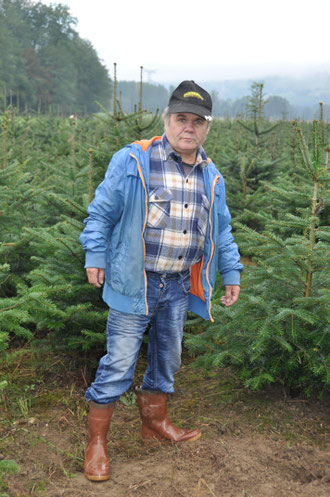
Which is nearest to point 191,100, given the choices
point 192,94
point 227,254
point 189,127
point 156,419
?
point 192,94

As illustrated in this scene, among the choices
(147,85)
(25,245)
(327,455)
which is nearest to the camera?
(327,455)

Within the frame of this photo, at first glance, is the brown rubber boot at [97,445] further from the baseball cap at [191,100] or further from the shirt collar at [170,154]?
the baseball cap at [191,100]

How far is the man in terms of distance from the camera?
107 inches

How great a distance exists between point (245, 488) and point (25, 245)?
3.10 meters

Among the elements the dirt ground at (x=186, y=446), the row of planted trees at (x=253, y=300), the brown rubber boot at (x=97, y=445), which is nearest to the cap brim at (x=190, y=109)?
the row of planted trees at (x=253, y=300)

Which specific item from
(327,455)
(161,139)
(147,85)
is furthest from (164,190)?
(147,85)

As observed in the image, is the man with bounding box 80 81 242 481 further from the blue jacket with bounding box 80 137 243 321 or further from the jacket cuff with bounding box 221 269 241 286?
the jacket cuff with bounding box 221 269 241 286

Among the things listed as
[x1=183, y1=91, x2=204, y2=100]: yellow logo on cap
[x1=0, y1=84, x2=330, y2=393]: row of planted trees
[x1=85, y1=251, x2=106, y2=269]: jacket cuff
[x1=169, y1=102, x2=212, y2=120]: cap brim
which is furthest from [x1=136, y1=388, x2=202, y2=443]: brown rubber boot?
[x1=183, y1=91, x2=204, y2=100]: yellow logo on cap

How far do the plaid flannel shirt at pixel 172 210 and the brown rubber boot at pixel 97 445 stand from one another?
1.02 meters

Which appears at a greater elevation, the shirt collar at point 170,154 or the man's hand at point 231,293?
the shirt collar at point 170,154

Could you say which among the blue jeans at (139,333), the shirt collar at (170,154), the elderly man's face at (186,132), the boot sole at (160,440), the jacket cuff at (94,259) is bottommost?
the boot sole at (160,440)

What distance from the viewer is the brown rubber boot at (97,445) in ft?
9.27

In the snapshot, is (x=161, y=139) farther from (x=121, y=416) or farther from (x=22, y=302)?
(x=121, y=416)

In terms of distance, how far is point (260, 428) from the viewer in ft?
10.8
